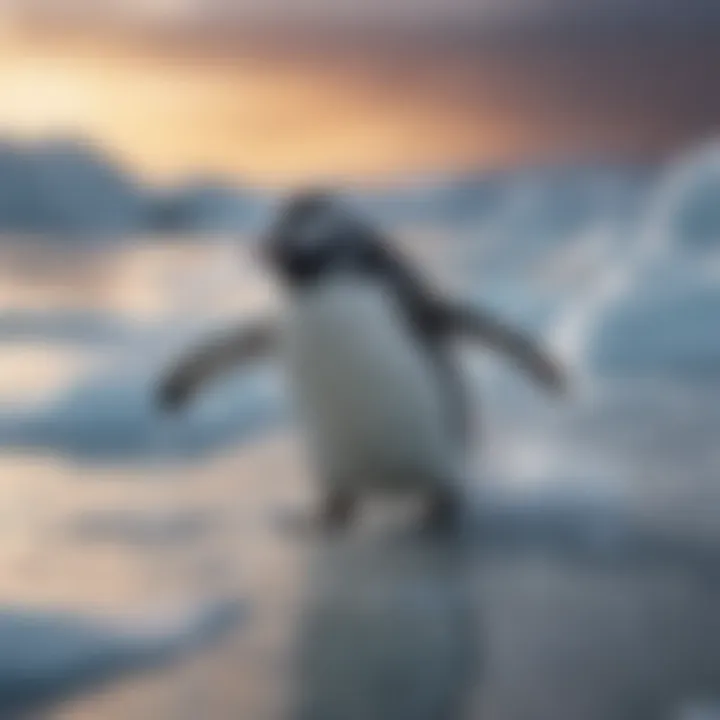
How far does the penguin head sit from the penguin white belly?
0.02 meters

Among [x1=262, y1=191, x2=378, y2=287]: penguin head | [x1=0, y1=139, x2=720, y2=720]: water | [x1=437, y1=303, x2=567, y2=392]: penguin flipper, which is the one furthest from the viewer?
[x1=437, y1=303, x2=567, y2=392]: penguin flipper

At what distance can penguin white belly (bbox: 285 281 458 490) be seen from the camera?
1.11 metres

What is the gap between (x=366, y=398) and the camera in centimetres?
112

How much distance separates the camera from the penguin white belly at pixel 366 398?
3.63 feet

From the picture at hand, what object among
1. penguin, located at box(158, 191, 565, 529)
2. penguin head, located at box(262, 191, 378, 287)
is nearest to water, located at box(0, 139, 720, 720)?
penguin, located at box(158, 191, 565, 529)

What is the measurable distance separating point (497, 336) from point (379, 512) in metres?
0.17

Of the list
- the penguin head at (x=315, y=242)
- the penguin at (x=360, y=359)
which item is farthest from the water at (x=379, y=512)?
the penguin head at (x=315, y=242)

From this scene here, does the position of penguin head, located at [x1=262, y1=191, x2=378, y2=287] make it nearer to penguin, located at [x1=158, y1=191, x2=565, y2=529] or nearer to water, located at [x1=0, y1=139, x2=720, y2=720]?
penguin, located at [x1=158, y1=191, x2=565, y2=529]

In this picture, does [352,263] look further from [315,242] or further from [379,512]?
[379,512]

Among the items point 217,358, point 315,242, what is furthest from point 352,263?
point 217,358

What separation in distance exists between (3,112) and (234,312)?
12.9 inches

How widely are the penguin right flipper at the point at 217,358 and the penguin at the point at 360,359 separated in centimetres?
5

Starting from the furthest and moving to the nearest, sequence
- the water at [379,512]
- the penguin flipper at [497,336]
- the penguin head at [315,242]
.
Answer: the penguin flipper at [497,336], the penguin head at [315,242], the water at [379,512]

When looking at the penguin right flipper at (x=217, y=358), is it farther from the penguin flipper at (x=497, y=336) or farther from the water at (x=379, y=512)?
the penguin flipper at (x=497, y=336)
